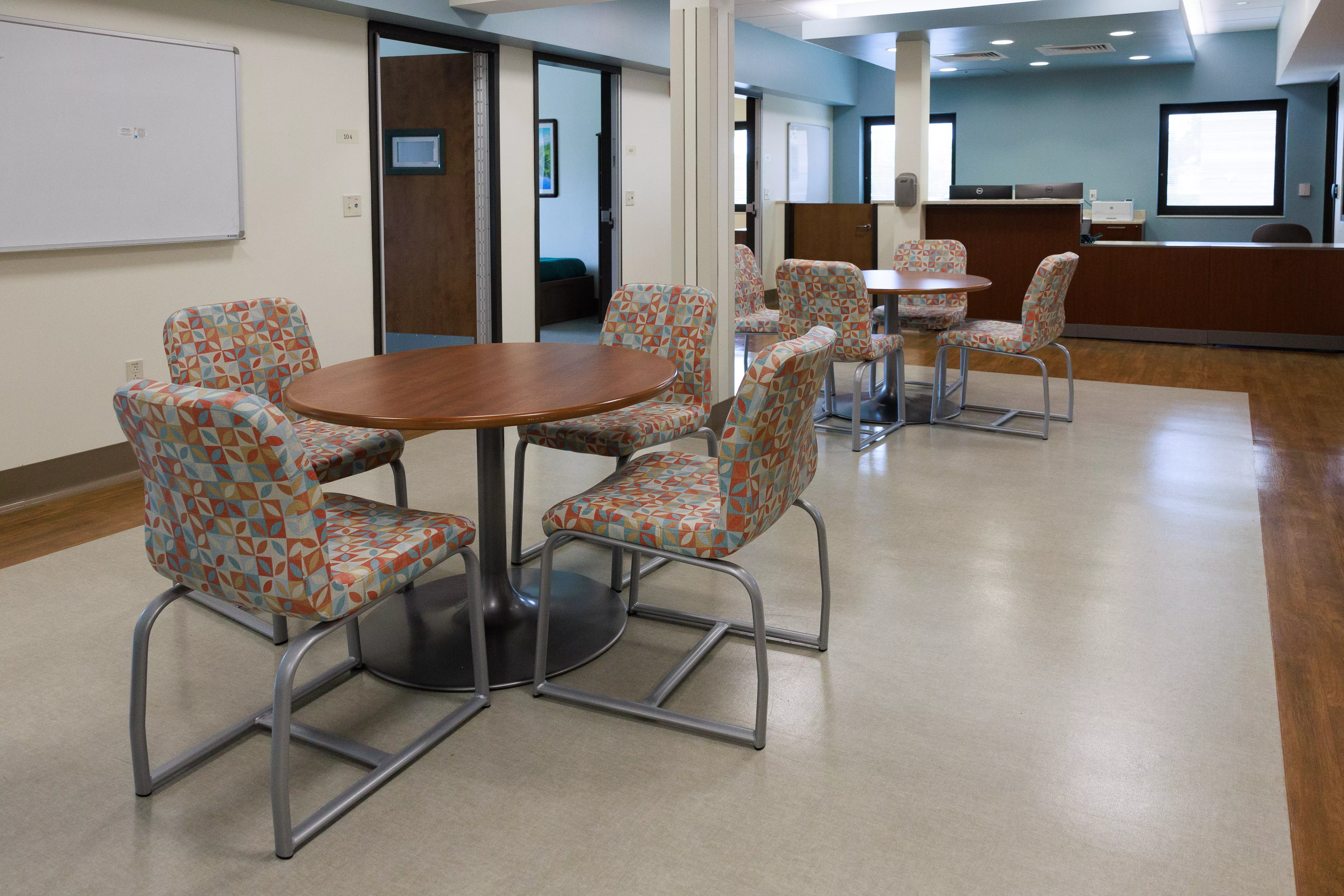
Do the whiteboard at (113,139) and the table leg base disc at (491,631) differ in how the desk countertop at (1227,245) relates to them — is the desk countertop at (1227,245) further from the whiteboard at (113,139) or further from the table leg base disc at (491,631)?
the table leg base disc at (491,631)

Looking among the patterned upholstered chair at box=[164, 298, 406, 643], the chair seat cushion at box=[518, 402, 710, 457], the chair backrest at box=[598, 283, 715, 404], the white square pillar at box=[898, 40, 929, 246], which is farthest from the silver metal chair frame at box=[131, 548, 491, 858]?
the white square pillar at box=[898, 40, 929, 246]

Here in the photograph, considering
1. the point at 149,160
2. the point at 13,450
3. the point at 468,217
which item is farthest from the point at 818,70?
Answer: the point at 13,450

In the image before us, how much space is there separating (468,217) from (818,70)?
581cm

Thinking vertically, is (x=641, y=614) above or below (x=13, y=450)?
below

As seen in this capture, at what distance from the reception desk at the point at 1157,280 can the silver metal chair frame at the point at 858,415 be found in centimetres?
328

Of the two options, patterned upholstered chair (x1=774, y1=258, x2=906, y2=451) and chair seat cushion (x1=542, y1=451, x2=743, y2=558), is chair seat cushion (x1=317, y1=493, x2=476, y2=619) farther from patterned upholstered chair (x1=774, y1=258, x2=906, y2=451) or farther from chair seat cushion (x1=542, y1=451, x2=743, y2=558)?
patterned upholstered chair (x1=774, y1=258, x2=906, y2=451)

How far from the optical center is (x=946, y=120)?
12.0m

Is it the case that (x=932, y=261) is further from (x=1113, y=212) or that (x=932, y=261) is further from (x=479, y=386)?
(x=1113, y=212)

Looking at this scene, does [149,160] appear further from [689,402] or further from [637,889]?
[637,889]

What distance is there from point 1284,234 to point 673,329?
684 centimetres

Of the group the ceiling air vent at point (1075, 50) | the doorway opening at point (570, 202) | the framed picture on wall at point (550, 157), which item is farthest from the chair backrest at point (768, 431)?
the ceiling air vent at point (1075, 50)

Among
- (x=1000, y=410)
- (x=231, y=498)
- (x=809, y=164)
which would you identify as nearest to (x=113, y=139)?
(x=231, y=498)

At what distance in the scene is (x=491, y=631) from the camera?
2.87 meters

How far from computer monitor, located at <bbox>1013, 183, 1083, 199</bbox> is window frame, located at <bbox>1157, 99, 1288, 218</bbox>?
2242 mm
